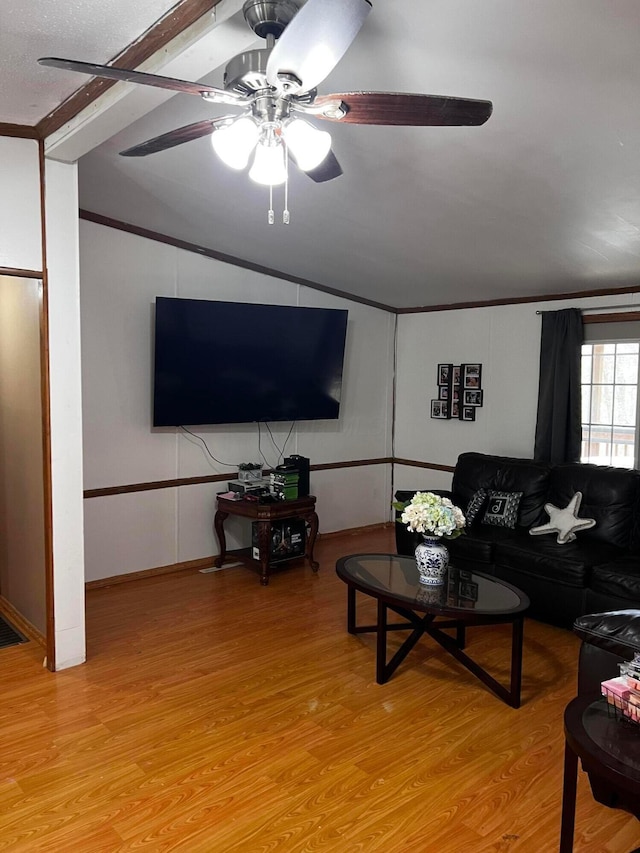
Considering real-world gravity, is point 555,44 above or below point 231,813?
above

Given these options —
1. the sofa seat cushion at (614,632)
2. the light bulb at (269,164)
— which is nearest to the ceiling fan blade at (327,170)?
the light bulb at (269,164)

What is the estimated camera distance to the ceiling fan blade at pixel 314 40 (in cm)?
150

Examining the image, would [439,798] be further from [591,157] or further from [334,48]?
[591,157]

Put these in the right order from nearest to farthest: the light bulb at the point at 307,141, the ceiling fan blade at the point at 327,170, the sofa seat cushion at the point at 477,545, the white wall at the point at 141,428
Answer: the light bulb at the point at 307,141 → the ceiling fan blade at the point at 327,170 → the sofa seat cushion at the point at 477,545 → the white wall at the point at 141,428

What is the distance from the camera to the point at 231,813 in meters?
2.37

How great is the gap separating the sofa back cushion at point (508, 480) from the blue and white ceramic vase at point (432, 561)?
1.57 meters

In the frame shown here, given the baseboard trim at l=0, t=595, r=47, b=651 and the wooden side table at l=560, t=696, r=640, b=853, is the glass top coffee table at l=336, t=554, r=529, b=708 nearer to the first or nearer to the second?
the wooden side table at l=560, t=696, r=640, b=853

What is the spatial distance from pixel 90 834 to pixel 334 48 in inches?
104

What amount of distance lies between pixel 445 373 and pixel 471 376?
31 centimetres

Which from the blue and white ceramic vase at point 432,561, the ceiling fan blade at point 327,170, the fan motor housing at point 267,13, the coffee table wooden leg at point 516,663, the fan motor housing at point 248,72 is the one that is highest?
the fan motor housing at point 267,13

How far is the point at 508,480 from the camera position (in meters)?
5.03

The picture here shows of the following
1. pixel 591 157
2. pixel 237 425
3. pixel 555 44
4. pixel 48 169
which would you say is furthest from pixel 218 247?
pixel 555 44

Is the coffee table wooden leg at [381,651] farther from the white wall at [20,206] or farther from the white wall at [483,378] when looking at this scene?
the white wall at [483,378]

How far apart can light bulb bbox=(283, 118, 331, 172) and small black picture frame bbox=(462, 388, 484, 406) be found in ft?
13.6
